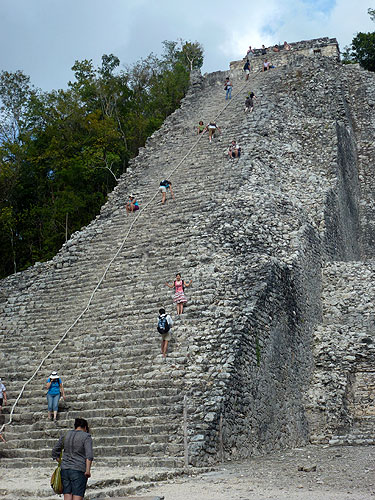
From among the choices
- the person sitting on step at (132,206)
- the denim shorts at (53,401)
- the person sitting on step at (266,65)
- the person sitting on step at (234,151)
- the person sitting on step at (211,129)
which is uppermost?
the person sitting on step at (266,65)

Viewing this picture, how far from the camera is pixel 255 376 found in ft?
35.2

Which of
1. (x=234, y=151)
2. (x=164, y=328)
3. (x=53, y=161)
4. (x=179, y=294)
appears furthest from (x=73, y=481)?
(x=53, y=161)

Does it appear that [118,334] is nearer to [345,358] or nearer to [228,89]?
[345,358]

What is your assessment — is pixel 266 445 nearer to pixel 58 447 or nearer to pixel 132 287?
pixel 132 287

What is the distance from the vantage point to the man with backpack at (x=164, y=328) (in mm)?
10859

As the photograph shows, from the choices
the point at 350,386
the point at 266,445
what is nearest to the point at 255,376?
the point at 266,445

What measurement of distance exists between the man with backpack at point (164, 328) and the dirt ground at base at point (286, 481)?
2.41 metres

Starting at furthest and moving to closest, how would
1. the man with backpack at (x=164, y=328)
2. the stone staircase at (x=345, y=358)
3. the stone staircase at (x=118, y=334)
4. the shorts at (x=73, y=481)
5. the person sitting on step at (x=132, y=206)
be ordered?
1. the person sitting on step at (x=132, y=206)
2. the stone staircase at (x=345, y=358)
3. the man with backpack at (x=164, y=328)
4. the stone staircase at (x=118, y=334)
5. the shorts at (x=73, y=481)

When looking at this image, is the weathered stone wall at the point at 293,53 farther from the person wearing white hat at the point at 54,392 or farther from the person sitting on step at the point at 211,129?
the person wearing white hat at the point at 54,392

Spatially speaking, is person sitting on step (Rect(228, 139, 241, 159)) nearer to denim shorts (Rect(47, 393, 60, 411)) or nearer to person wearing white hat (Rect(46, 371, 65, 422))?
person wearing white hat (Rect(46, 371, 65, 422))

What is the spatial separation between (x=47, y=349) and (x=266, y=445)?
4529 millimetres

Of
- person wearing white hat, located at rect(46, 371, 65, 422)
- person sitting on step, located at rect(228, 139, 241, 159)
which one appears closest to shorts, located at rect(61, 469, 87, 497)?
person wearing white hat, located at rect(46, 371, 65, 422)

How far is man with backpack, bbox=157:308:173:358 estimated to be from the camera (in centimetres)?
1086

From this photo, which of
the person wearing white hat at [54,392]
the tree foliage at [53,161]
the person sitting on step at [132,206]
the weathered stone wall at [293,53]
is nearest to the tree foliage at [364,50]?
the weathered stone wall at [293,53]
